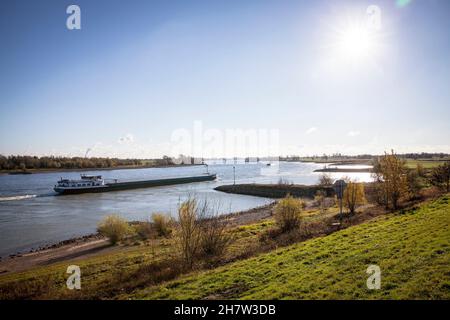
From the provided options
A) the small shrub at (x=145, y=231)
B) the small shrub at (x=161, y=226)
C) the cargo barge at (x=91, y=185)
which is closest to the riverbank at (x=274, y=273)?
the small shrub at (x=145, y=231)

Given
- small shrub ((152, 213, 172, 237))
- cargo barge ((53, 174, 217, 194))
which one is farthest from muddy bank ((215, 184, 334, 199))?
small shrub ((152, 213, 172, 237))

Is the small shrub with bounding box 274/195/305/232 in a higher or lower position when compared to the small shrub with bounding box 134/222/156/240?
higher

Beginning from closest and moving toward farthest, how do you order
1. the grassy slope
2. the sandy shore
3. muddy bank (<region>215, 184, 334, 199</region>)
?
the grassy slope
the sandy shore
muddy bank (<region>215, 184, 334, 199</region>)

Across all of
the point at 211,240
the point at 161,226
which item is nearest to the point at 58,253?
the point at 161,226

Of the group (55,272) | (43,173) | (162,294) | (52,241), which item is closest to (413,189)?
(162,294)

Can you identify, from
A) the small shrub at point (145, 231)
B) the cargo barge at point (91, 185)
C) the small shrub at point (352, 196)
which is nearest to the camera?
the small shrub at point (145, 231)

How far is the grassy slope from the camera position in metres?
7.23

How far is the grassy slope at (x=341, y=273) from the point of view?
723 cm

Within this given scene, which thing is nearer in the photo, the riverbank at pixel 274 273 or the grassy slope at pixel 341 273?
the grassy slope at pixel 341 273

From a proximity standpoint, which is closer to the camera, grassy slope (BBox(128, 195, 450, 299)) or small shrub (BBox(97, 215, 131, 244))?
grassy slope (BBox(128, 195, 450, 299))

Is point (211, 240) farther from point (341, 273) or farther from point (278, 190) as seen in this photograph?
point (278, 190)

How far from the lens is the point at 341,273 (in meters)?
8.93

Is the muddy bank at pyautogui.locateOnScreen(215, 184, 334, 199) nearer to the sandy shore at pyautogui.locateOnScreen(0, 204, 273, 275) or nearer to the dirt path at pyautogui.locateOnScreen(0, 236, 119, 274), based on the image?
the sandy shore at pyautogui.locateOnScreen(0, 204, 273, 275)

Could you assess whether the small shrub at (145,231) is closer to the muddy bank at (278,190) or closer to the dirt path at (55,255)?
the dirt path at (55,255)
